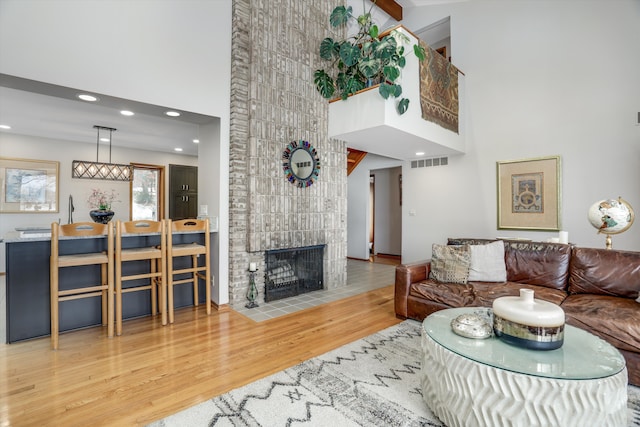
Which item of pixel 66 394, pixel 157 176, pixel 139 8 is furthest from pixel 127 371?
pixel 157 176

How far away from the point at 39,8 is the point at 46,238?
76.1 inches

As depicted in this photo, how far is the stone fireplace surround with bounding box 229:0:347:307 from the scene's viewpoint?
12.0 feet

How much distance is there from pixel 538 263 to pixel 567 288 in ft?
1.05

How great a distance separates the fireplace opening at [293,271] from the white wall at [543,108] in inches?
99.2

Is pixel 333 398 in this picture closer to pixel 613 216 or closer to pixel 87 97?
pixel 613 216

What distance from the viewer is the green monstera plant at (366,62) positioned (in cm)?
367

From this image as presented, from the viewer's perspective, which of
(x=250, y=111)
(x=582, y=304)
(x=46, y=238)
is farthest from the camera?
(x=250, y=111)

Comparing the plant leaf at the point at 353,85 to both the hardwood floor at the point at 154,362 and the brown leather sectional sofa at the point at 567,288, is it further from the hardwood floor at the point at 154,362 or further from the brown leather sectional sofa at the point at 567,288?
the hardwood floor at the point at 154,362

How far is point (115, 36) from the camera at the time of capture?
2.87 metres

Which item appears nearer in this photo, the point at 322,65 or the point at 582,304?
the point at 582,304

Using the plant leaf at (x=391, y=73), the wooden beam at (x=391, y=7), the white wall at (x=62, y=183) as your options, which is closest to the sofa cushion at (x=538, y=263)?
the plant leaf at (x=391, y=73)

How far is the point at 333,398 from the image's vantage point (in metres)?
1.90

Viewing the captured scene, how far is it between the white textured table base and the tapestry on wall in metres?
3.61

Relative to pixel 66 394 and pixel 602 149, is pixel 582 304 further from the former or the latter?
pixel 66 394
